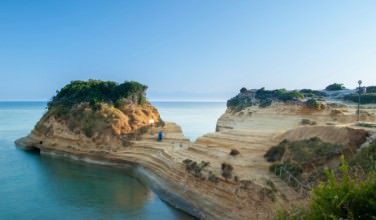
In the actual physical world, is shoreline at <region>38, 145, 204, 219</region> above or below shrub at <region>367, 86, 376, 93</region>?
below

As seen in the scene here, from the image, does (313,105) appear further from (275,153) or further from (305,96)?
(275,153)

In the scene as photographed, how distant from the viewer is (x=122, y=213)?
46.4 ft

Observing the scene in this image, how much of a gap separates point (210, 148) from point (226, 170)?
15.4 feet

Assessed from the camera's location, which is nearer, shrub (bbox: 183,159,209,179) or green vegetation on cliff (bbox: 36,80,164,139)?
shrub (bbox: 183,159,209,179)

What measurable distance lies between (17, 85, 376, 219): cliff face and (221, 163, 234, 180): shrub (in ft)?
0.10

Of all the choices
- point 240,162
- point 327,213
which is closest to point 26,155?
point 240,162

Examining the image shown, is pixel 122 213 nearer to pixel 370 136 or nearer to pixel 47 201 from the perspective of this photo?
pixel 47 201

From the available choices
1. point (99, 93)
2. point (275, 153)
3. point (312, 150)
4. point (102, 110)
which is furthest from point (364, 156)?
point (99, 93)

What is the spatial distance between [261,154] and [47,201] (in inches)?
594

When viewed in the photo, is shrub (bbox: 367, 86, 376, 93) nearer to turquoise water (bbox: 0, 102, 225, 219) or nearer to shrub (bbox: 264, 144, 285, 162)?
shrub (bbox: 264, 144, 285, 162)

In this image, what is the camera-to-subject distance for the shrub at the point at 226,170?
1397 cm

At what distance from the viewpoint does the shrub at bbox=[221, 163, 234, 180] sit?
45.8ft

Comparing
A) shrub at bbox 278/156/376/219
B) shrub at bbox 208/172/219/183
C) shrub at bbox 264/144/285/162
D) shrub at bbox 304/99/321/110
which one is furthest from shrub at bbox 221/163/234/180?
shrub at bbox 304/99/321/110

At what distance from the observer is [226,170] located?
1445 centimetres
